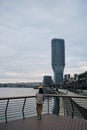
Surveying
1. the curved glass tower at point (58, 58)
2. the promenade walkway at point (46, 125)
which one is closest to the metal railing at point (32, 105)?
the promenade walkway at point (46, 125)

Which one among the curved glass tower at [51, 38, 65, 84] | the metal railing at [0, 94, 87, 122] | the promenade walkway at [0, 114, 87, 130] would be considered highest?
the curved glass tower at [51, 38, 65, 84]

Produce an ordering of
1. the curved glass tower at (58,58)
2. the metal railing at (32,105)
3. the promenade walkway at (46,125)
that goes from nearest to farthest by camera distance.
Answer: the promenade walkway at (46,125) → the metal railing at (32,105) → the curved glass tower at (58,58)

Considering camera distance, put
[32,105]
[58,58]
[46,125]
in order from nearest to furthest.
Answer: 1. [46,125]
2. [32,105]
3. [58,58]

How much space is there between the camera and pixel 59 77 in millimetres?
173625

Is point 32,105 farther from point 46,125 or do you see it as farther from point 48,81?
point 48,81

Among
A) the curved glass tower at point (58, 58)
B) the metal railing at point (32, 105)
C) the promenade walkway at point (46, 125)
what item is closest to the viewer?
the promenade walkway at point (46, 125)

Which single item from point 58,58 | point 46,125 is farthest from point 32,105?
point 58,58

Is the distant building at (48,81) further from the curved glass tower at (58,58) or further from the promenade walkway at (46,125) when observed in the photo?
the promenade walkway at (46,125)

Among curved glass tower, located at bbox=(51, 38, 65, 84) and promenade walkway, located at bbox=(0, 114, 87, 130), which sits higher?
curved glass tower, located at bbox=(51, 38, 65, 84)

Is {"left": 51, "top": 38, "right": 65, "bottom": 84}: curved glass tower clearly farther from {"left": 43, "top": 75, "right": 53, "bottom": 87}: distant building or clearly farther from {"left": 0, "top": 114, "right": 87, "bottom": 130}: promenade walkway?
{"left": 0, "top": 114, "right": 87, "bottom": 130}: promenade walkway

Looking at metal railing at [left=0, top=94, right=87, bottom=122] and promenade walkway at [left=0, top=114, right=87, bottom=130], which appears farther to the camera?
metal railing at [left=0, top=94, right=87, bottom=122]

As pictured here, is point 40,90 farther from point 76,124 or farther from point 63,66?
point 63,66

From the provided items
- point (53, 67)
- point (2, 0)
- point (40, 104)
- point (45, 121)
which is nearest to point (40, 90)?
point (40, 104)

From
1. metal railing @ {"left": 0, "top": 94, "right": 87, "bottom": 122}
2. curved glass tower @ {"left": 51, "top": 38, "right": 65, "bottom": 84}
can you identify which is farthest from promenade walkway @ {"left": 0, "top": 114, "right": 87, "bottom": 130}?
curved glass tower @ {"left": 51, "top": 38, "right": 65, "bottom": 84}
